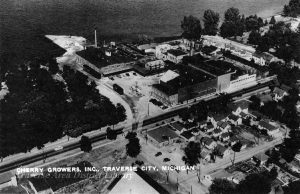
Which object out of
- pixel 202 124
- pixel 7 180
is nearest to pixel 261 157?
pixel 202 124

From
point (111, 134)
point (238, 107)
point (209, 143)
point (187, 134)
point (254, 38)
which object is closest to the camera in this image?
point (209, 143)

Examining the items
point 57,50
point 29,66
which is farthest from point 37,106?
point 57,50

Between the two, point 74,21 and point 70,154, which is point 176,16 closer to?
point 74,21

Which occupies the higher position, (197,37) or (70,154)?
(197,37)

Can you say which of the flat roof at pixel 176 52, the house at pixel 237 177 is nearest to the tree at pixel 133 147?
the house at pixel 237 177

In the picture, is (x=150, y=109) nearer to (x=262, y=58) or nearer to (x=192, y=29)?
(x=262, y=58)

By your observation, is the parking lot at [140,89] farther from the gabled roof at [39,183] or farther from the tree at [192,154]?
the gabled roof at [39,183]

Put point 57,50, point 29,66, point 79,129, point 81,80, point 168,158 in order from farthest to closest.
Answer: point 57,50 → point 29,66 → point 81,80 → point 79,129 → point 168,158
